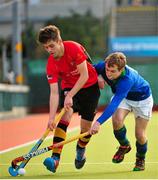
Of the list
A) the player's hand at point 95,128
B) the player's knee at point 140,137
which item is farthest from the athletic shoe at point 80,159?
the player's hand at point 95,128

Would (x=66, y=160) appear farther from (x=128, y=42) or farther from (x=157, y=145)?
(x=128, y=42)

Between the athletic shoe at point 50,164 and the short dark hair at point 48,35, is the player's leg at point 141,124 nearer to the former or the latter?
the athletic shoe at point 50,164

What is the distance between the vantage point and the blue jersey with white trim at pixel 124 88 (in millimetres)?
7801

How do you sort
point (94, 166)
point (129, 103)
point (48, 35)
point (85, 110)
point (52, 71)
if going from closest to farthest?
point (48, 35)
point (52, 71)
point (129, 103)
point (85, 110)
point (94, 166)

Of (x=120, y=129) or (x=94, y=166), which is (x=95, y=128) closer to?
(x=120, y=129)

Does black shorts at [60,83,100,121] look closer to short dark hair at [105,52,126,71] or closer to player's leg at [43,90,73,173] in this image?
player's leg at [43,90,73,173]

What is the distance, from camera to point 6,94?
2361 centimetres

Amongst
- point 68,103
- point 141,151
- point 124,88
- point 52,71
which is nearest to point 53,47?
point 52,71

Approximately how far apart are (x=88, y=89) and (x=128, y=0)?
30.2 m

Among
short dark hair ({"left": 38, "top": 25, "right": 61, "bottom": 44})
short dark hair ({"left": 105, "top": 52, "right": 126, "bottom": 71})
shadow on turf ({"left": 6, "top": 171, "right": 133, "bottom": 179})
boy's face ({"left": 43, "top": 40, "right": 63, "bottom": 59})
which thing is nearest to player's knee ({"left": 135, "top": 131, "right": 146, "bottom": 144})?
shadow on turf ({"left": 6, "top": 171, "right": 133, "bottom": 179})

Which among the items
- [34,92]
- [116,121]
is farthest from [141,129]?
[34,92]

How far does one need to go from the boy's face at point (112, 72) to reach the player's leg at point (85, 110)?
57 cm

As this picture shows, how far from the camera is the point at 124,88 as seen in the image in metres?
7.88

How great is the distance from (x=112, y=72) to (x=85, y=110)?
2.54 ft
